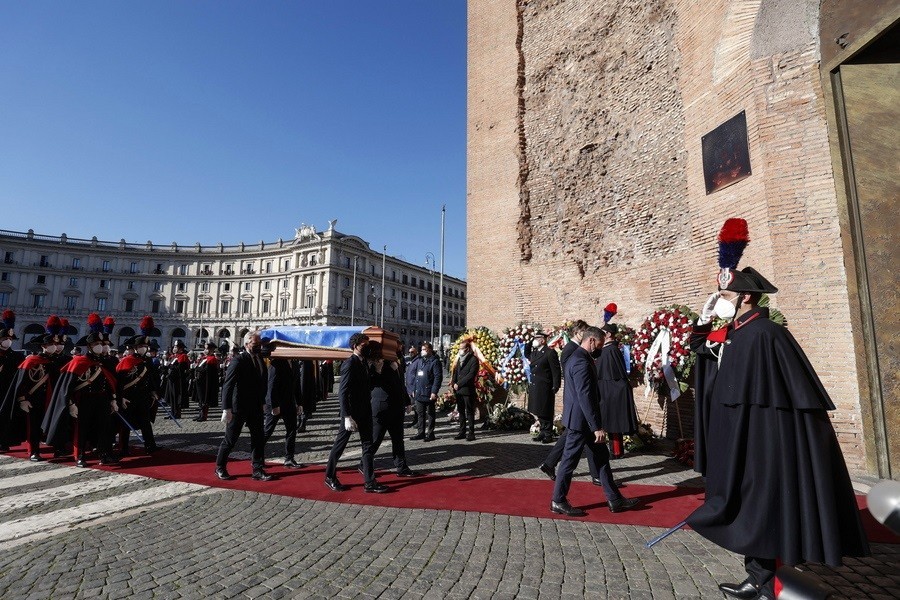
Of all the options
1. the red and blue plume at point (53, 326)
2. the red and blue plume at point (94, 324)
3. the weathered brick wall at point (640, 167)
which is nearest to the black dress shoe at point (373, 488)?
the red and blue plume at point (94, 324)

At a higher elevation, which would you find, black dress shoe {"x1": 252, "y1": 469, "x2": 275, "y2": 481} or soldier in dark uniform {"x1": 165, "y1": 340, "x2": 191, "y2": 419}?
soldier in dark uniform {"x1": 165, "y1": 340, "x2": 191, "y2": 419}

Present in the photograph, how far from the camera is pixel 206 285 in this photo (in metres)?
80.3

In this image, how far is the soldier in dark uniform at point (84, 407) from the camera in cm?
698

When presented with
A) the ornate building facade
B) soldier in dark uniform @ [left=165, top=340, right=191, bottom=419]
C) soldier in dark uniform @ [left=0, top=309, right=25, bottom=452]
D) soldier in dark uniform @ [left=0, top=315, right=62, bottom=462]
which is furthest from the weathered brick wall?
the ornate building facade

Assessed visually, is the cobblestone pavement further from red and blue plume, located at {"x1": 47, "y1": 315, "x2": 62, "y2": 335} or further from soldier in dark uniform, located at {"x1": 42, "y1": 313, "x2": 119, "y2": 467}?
red and blue plume, located at {"x1": 47, "y1": 315, "x2": 62, "y2": 335}

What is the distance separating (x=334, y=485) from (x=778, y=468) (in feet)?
14.9

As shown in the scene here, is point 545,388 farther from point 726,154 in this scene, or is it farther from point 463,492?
point 726,154

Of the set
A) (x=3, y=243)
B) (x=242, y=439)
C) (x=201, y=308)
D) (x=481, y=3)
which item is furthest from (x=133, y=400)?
(x=3, y=243)

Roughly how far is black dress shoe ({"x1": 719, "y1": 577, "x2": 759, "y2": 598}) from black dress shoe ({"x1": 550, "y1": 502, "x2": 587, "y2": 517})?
1674mm

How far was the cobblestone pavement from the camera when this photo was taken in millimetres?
3135

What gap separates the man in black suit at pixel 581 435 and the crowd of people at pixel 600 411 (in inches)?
0.5

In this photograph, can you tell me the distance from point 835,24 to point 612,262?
5.51 meters

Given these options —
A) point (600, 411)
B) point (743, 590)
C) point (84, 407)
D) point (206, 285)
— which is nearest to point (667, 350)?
point (600, 411)

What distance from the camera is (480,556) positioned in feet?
12.0
